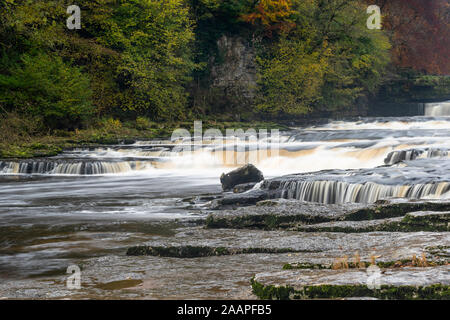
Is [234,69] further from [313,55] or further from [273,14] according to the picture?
[313,55]

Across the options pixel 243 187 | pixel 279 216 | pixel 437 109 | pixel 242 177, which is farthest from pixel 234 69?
pixel 279 216

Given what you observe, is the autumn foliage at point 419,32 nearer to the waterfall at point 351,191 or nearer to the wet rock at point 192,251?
the waterfall at point 351,191

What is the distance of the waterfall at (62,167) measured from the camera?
2394 centimetres

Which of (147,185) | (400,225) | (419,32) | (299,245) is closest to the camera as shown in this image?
(299,245)

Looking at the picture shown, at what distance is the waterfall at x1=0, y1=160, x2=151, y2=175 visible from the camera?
78.5 ft

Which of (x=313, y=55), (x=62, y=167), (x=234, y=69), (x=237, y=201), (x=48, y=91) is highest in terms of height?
(x=313, y=55)

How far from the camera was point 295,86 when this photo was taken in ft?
141

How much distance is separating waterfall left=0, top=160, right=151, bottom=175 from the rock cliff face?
19.7m

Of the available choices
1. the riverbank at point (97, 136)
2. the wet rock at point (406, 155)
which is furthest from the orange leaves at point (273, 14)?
the wet rock at point (406, 155)

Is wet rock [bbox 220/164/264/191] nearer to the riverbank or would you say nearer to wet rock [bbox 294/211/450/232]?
wet rock [bbox 294/211/450/232]

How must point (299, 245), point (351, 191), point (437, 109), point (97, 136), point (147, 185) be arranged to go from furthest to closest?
point (437, 109)
point (97, 136)
point (147, 185)
point (351, 191)
point (299, 245)

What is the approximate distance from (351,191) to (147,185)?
8.66 m

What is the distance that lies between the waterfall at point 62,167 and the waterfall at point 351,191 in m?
11.7

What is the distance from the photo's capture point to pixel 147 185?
65.6 ft
